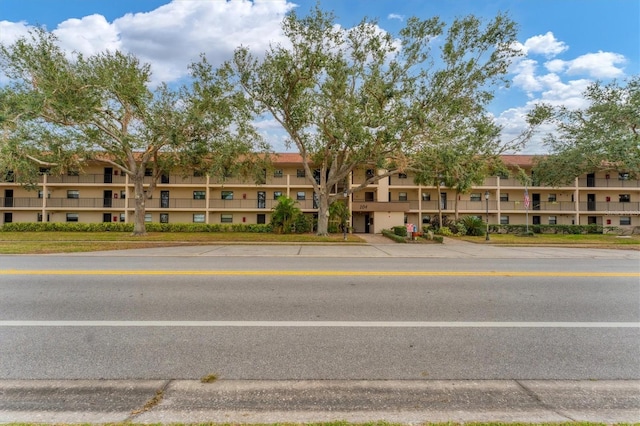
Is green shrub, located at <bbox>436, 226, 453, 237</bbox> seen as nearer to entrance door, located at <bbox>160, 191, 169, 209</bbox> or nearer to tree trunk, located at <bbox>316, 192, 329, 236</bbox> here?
tree trunk, located at <bbox>316, 192, 329, 236</bbox>

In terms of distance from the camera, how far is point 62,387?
319cm

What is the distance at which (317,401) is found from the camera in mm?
2963

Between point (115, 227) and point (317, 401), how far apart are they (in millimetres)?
33700

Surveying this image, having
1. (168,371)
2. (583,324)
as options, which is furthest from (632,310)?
(168,371)

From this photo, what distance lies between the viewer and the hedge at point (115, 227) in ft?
99.1

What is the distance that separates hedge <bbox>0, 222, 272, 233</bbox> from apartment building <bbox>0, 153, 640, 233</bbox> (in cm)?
289

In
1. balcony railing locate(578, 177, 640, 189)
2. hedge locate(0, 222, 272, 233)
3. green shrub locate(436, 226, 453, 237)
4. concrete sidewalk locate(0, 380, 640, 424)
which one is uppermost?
balcony railing locate(578, 177, 640, 189)

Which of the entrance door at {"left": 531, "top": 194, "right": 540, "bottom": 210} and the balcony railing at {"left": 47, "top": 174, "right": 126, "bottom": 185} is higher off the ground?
the balcony railing at {"left": 47, "top": 174, "right": 126, "bottom": 185}

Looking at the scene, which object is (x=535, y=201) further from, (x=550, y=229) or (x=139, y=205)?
(x=139, y=205)

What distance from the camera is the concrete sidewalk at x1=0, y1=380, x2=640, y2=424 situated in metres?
2.72

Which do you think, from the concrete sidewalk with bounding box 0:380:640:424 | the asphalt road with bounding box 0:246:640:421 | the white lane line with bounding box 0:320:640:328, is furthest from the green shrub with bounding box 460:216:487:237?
the concrete sidewalk with bounding box 0:380:640:424

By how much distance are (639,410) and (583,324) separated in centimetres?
241

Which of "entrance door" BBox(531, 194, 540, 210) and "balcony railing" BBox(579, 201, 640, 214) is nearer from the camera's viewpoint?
"balcony railing" BBox(579, 201, 640, 214)

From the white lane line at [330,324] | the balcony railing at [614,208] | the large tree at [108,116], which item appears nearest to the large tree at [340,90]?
the large tree at [108,116]
